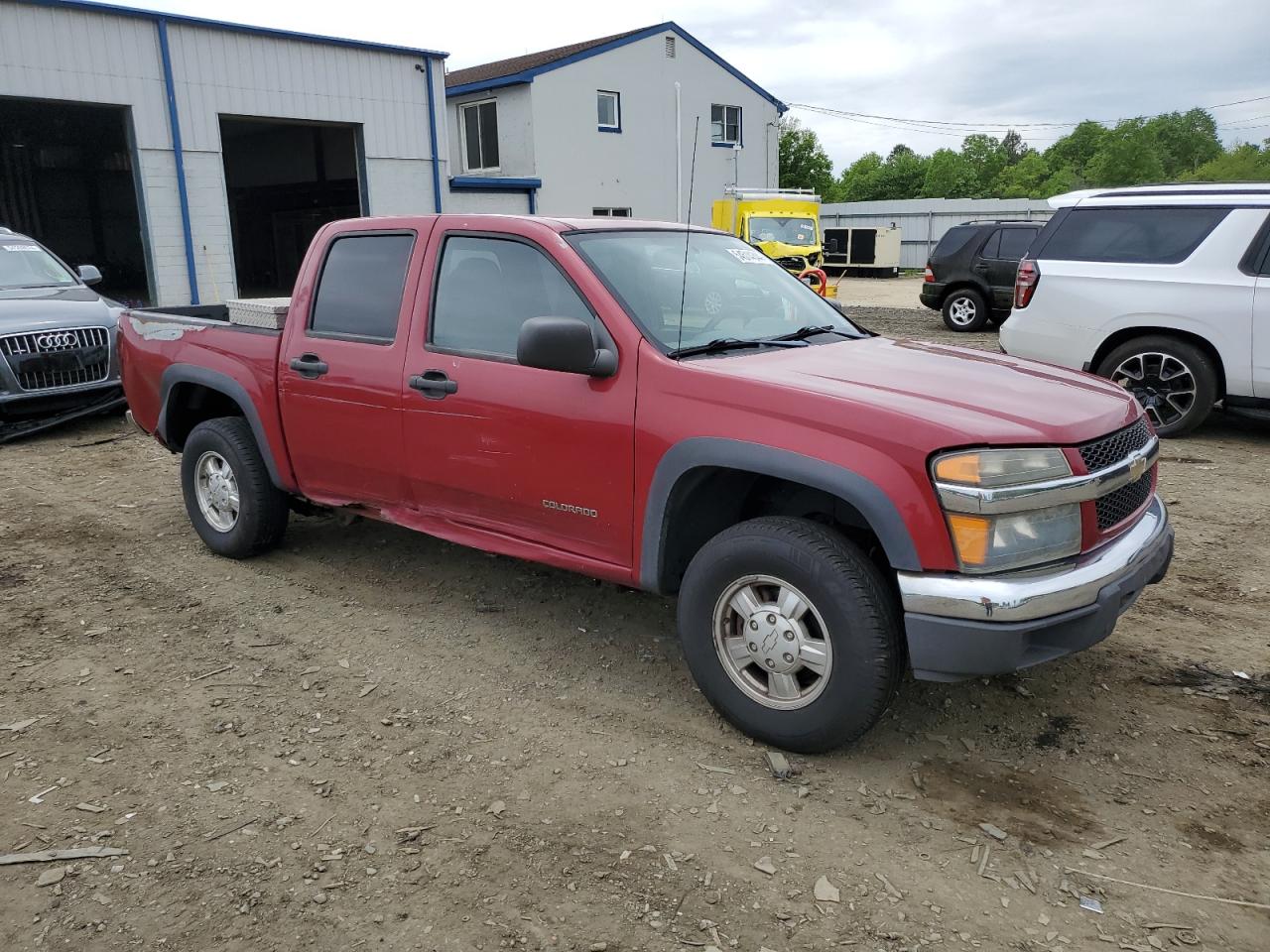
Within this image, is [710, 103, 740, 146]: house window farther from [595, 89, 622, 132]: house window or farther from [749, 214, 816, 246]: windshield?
[749, 214, 816, 246]: windshield

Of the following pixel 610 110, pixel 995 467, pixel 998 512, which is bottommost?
pixel 998 512

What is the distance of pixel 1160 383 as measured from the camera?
7.88m

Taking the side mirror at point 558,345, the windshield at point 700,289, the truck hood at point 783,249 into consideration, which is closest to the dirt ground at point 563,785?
the side mirror at point 558,345

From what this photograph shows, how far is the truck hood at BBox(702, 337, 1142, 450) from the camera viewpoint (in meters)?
3.01

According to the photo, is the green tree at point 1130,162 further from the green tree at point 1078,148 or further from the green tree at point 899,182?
the green tree at point 1078,148

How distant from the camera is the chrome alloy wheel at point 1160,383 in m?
7.77

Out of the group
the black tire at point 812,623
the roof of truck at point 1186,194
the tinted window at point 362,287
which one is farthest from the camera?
the roof of truck at point 1186,194

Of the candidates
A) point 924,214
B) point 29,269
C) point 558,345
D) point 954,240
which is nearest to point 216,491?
point 558,345

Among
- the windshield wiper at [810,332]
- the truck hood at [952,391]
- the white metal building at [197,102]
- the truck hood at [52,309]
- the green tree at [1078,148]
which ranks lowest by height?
the truck hood at [52,309]

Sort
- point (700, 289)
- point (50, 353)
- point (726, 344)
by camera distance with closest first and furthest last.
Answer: point (726, 344) → point (700, 289) → point (50, 353)

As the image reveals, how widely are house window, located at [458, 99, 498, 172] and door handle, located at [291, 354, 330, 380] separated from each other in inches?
977

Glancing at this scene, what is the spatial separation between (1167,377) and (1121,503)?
205 inches

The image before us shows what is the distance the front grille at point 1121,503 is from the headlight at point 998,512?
31 centimetres

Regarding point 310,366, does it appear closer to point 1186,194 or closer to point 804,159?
point 1186,194
